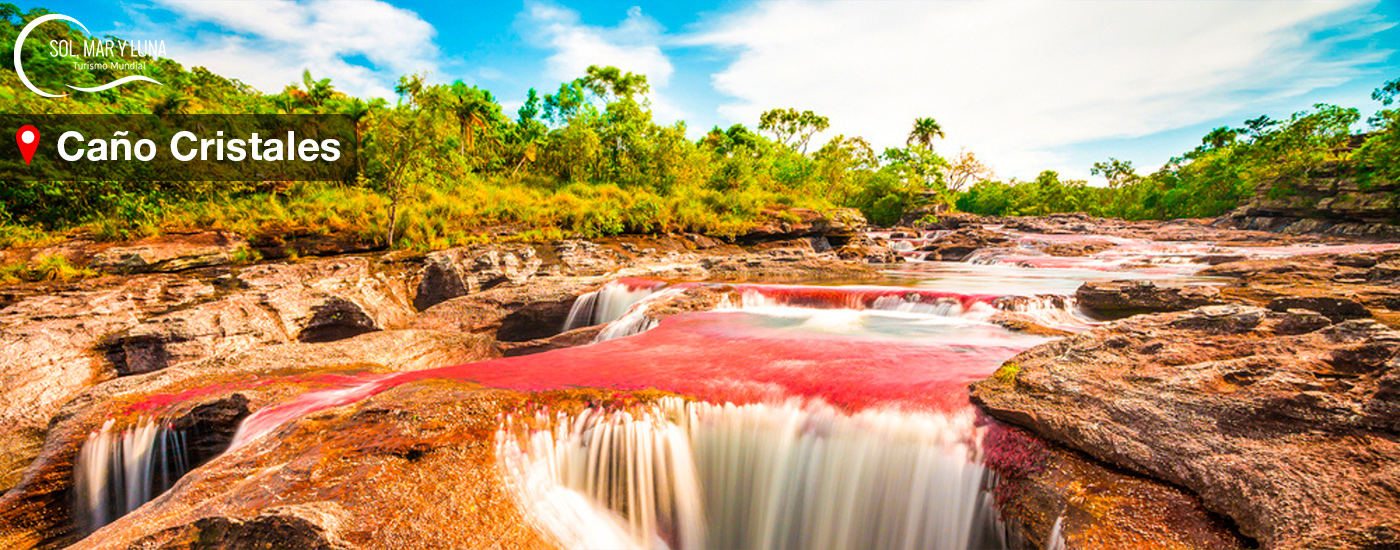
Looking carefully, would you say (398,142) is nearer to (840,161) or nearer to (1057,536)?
(1057,536)

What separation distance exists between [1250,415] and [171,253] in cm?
1666

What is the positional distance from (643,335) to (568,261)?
26.7 feet

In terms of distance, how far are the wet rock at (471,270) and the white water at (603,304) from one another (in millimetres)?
3224

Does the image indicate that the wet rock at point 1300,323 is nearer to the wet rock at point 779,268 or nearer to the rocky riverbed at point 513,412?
the rocky riverbed at point 513,412

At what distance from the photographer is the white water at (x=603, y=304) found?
11086mm

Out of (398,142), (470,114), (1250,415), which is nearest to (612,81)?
(470,114)

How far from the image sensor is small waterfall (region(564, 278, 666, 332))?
1109 cm

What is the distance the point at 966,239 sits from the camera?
2689cm

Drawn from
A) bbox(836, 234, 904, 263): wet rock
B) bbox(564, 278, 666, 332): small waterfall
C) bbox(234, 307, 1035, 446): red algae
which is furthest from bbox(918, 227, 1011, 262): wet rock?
bbox(234, 307, 1035, 446): red algae

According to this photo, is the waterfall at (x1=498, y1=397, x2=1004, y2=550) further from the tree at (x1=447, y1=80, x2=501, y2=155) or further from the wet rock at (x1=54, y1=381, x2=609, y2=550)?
the tree at (x1=447, y1=80, x2=501, y2=155)

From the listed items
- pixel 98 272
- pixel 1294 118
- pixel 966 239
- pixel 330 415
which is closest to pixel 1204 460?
pixel 330 415

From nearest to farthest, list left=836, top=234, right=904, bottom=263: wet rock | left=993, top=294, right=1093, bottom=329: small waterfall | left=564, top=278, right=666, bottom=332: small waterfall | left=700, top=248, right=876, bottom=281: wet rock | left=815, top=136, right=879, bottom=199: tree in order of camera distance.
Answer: left=993, top=294, right=1093, bottom=329: small waterfall, left=564, top=278, right=666, bottom=332: small waterfall, left=700, top=248, right=876, bottom=281: wet rock, left=836, top=234, right=904, bottom=263: wet rock, left=815, top=136, right=879, bottom=199: tree

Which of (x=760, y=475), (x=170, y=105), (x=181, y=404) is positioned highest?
(x=170, y=105)

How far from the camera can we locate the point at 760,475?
403 cm
